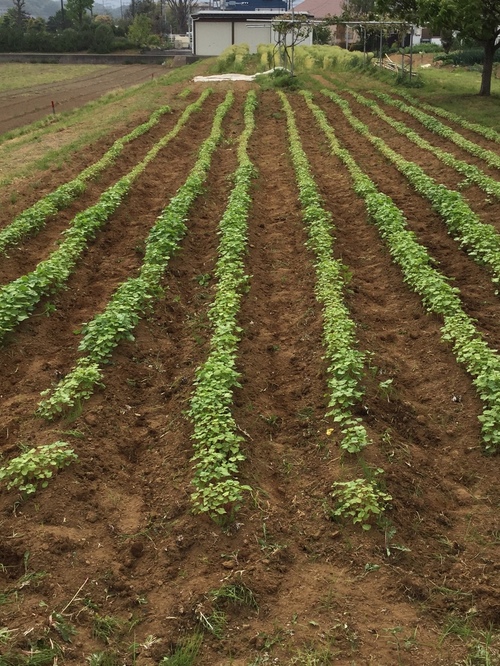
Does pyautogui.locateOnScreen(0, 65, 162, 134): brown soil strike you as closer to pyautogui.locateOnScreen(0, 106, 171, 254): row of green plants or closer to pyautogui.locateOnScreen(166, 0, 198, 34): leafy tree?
pyautogui.locateOnScreen(0, 106, 171, 254): row of green plants

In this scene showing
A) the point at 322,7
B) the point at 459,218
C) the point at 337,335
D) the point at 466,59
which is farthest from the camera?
the point at 322,7

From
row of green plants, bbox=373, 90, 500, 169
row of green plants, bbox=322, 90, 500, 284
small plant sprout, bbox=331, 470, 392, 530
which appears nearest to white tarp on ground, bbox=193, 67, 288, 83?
row of green plants, bbox=373, 90, 500, 169

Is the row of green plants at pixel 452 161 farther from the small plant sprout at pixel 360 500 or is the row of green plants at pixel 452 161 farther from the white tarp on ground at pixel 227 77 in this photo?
the white tarp on ground at pixel 227 77

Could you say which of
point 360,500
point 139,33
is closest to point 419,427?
point 360,500

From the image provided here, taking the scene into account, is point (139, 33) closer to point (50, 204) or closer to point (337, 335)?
point (50, 204)

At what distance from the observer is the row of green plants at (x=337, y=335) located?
20.9 ft

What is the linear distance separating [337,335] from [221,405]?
1975 mm

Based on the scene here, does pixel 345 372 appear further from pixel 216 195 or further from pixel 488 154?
pixel 488 154

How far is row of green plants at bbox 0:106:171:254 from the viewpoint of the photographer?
11.1 m

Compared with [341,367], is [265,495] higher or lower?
lower

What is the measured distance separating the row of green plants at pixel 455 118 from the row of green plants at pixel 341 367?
365 inches

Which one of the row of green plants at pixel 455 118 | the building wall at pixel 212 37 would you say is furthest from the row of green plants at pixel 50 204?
the building wall at pixel 212 37

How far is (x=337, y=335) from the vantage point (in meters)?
7.65

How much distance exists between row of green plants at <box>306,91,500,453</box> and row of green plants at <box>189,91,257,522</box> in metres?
2.53
